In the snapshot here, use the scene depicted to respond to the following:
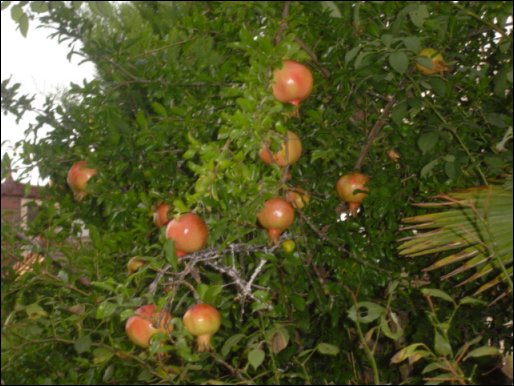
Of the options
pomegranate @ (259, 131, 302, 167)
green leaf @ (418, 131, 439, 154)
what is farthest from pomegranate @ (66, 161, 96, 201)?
green leaf @ (418, 131, 439, 154)

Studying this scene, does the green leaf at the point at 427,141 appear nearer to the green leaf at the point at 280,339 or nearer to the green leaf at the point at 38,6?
the green leaf at the point at 280,339

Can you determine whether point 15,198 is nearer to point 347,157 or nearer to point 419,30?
point 347,157

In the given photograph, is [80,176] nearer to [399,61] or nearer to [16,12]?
[16,12]

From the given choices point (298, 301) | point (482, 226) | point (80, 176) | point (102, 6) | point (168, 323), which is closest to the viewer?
point (102, 6)

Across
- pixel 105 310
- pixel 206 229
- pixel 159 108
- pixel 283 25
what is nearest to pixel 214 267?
pixel 206 229

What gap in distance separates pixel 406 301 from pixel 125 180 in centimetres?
63

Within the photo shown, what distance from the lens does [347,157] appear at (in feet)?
4.64

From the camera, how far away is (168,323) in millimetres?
1068

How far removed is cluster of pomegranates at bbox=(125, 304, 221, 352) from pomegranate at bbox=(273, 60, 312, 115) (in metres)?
0.34

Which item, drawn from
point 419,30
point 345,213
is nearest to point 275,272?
point 345,213

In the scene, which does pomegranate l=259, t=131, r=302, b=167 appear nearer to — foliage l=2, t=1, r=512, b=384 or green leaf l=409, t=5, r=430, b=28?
foliage l=2, t=1, r=512, b=384

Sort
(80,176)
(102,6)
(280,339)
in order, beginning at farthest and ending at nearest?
1. (80,176)
2. (280,339)
3. (102,6)

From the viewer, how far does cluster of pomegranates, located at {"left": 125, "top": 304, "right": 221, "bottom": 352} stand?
3.40 ft

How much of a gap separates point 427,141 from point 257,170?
33 centimetres
